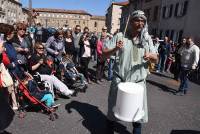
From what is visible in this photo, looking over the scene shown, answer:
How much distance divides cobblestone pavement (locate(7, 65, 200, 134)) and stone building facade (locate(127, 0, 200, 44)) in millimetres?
15330

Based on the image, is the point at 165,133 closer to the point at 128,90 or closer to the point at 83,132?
the point at 83,132

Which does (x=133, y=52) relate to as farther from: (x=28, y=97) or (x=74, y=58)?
(x=74, y=58)

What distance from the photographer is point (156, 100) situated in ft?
28.7

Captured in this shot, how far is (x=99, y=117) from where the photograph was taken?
21.3 ft

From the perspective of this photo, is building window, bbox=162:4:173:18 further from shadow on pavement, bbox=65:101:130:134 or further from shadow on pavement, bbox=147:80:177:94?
shadow on pavement, bbox=65:101:130:134

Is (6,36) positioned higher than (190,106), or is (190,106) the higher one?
(6,36)

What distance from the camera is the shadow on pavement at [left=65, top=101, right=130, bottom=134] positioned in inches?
226

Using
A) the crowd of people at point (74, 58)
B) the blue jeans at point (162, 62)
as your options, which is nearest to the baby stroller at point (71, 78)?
the crowd of people at point (74, 58)

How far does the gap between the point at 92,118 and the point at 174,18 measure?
26.6 meters

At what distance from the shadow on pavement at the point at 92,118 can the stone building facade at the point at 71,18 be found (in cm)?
13466

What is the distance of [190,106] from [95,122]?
360 cm

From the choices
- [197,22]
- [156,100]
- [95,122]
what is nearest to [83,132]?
[95,122]

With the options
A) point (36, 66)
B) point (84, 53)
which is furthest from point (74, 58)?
point (36, 66)

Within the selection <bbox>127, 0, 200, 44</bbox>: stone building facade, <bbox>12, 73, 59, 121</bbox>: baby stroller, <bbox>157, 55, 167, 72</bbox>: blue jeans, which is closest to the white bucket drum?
<bbox>12, 73, 59, 121</bbox>: baby stroller
